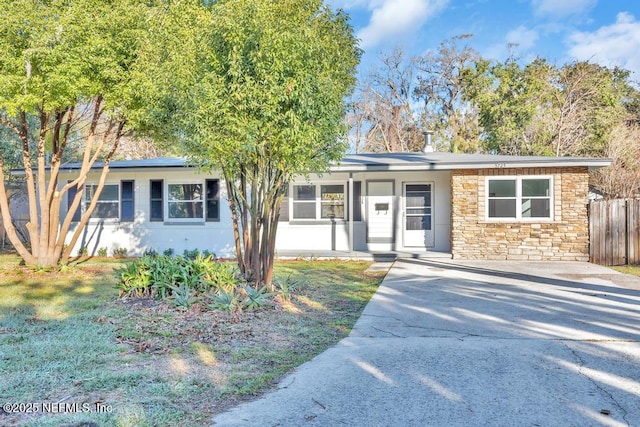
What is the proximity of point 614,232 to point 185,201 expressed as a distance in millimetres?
11736

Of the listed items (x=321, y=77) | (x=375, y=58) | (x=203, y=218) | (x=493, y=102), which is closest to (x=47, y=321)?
(x=321, y=77)

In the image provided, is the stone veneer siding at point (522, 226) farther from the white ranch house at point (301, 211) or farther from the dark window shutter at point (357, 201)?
the dark window shutter at point (357, 201)

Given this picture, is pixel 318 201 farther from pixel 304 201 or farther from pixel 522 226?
pixel 522 226

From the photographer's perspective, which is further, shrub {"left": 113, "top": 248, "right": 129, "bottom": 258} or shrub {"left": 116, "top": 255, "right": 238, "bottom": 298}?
shrub {"left": 113, "top": 248, "right": 129, "bottom": 258}

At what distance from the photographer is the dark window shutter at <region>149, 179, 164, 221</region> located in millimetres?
13906

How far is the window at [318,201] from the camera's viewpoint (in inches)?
539

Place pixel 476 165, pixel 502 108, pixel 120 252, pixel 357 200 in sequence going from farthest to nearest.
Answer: pixel 502 108
pixel 120 252
pixel 357 200
pixel 476 165

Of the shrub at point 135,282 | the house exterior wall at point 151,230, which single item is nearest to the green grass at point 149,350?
the shrub at point 135,282

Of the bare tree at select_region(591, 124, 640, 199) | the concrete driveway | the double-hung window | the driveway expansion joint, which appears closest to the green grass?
the concrete driveway

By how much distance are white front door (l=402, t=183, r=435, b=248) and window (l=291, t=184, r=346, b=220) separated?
6.36 ft

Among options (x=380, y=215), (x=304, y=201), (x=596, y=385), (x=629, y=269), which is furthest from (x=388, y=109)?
(x=596, y=385)

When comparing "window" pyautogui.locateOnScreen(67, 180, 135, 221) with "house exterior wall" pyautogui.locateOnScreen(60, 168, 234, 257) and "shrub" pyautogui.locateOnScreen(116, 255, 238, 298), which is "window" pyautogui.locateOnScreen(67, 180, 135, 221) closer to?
"house exterior wall" pyautogui.locateOnScreen(60, 168, 234, 257)

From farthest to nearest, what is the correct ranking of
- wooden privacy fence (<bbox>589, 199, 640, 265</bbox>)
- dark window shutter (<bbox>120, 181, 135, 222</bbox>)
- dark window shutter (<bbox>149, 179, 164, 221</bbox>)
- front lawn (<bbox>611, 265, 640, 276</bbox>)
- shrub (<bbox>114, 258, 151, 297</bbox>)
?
dark window shutter (<bbox>120, 181, 135, 222</bbox>), dark window shutter (<bbox>149, 179, 164, 221</bbox>), wooden privacy fence (<bbox>589, 199, 640, 265</bbox>), front lawn (<bbox>611, 265, 640, 276</bbox>), shrub (<bbox>114, 258, 151, 297</bbox>)

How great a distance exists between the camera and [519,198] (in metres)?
12.0
